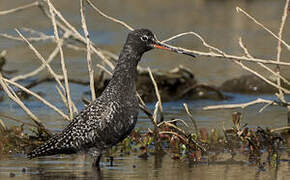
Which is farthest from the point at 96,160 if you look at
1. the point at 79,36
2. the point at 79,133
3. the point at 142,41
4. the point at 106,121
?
the point at 79,36

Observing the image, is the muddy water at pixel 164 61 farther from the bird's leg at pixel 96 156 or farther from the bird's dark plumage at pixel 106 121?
the bird's dark plumage at pixel 106 121

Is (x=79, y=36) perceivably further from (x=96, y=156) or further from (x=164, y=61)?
(x=164, y=61)

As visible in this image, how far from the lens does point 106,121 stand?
8.73 meters

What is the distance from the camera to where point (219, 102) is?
46.2ft

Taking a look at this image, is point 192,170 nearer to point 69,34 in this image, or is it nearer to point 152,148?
point 152,148

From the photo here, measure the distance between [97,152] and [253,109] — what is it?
4914 millimetres

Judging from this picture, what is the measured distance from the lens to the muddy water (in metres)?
8.75

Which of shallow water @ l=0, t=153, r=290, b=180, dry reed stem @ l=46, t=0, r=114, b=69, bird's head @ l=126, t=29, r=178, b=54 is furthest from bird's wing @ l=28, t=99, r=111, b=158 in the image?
dry reed stem @ l=46, t=0, r=114, b=69

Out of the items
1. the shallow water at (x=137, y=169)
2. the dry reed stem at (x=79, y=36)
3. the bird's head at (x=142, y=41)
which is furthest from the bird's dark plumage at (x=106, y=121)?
the dry reed stem at (x=79, y=36)

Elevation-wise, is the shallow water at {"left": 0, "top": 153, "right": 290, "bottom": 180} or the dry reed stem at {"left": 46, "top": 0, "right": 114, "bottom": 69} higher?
the dry reed stem at {"left": 46, "top": 0, "right": 114, "bottom": 69}

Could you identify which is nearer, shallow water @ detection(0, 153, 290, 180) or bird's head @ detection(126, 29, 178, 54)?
shallow water @ detection(0, 153, 290, 180)

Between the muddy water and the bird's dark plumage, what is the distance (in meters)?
0.25

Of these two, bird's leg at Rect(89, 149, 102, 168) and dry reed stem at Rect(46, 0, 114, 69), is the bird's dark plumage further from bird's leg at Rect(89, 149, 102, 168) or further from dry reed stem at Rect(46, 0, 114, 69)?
dry reed stem at Rect(46, 0, 114, 69)

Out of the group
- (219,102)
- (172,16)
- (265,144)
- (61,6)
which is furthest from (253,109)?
(61,6)
